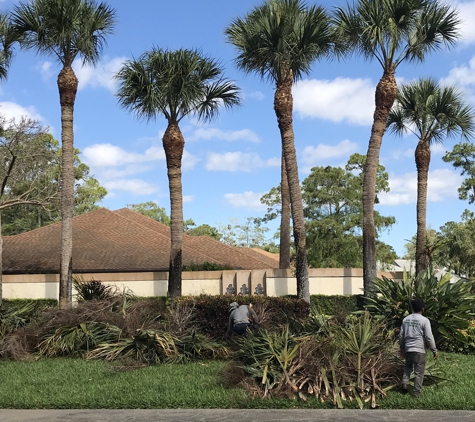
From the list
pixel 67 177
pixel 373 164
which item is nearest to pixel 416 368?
pixel 373 164

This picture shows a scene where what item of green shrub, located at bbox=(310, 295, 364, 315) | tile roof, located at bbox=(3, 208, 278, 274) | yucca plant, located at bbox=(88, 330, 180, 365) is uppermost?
tile roof, located at bbox=(3, 208, 278, 274)

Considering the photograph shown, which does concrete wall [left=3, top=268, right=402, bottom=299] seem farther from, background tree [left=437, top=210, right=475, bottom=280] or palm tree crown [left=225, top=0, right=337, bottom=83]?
background tree [left=437, top=210, right=475, bottom=280]

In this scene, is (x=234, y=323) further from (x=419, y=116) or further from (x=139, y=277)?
(x=419, y=116)

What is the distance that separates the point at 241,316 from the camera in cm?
1419

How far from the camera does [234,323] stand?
1423cm

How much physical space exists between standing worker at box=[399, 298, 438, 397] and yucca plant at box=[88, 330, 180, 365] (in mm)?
5623

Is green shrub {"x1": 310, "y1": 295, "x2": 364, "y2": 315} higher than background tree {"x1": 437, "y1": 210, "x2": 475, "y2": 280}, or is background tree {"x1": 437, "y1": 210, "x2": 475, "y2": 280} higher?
background tree {"x1": 437, "y1": 210, "x2": 475, "y2": 280}

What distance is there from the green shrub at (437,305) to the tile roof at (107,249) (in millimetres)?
15333

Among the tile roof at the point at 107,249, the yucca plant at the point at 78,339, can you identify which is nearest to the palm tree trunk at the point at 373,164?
the tile roof at the point at 107,249

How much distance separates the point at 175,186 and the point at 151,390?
1315 cm

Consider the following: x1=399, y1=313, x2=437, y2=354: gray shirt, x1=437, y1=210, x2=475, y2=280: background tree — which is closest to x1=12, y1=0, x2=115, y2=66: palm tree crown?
x1=399, y1=313, x2=437, y2=354: gray shirt

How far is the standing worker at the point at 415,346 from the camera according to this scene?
10273mm

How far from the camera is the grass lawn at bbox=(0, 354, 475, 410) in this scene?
32.9 feet

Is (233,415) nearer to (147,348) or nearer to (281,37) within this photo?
(147,348)
